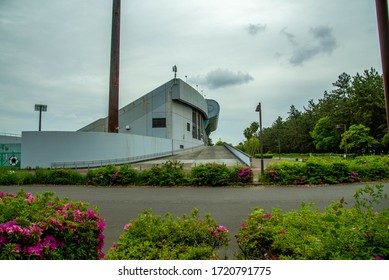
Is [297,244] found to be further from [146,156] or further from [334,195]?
[146,156]

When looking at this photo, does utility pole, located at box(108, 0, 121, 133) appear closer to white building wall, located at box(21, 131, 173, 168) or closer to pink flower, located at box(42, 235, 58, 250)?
white building wall, located at box(21, 131, 173, 168)

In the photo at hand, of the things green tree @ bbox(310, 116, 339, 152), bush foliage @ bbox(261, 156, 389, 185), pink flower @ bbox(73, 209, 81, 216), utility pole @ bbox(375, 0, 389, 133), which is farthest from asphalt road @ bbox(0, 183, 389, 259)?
green tree @ bbox(310, 116, 339, 152)

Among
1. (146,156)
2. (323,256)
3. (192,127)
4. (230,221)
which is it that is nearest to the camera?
(323,256)

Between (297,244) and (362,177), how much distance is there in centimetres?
1248

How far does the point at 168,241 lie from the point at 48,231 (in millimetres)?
1128

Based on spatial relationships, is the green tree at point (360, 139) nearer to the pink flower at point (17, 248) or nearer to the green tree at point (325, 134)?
the green tree at point (325, 134)

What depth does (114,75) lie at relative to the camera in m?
24.3

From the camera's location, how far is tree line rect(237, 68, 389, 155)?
1596 inches

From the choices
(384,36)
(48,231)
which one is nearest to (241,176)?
(384,36)

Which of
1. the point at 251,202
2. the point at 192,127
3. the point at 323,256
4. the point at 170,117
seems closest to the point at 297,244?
the point at 323,256

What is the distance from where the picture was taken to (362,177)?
12.7 m

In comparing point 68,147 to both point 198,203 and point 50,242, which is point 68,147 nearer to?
point 198,203

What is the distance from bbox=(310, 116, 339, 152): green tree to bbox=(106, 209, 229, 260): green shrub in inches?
2361

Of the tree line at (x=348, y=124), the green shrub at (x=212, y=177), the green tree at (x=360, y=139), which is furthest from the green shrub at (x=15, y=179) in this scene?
the green tree at (x=360, y=139)
